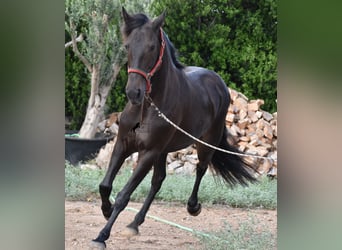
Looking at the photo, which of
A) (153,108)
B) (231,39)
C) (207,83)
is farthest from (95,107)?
(153,108)

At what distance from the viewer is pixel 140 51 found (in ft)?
10.1

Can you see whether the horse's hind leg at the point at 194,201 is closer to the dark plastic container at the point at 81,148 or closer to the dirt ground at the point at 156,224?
the dirt ground at the point at 156,224

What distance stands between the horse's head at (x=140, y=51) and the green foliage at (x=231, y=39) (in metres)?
4.01

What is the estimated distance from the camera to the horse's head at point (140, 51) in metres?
3.01

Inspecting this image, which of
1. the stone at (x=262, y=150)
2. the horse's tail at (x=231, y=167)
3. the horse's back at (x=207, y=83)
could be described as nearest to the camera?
the horse's back at (x=207, y=83)

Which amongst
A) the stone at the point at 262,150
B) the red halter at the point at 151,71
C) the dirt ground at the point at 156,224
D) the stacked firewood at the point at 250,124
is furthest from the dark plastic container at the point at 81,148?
the red halter at the point at 151,71

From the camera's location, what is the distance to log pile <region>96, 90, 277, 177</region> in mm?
6957

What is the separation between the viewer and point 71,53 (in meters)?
7.50

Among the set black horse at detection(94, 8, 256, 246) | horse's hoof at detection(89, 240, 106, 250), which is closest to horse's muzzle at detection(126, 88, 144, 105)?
black horse at detection(94, 8, 256, 246)

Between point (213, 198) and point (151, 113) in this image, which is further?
point (213, 198)
